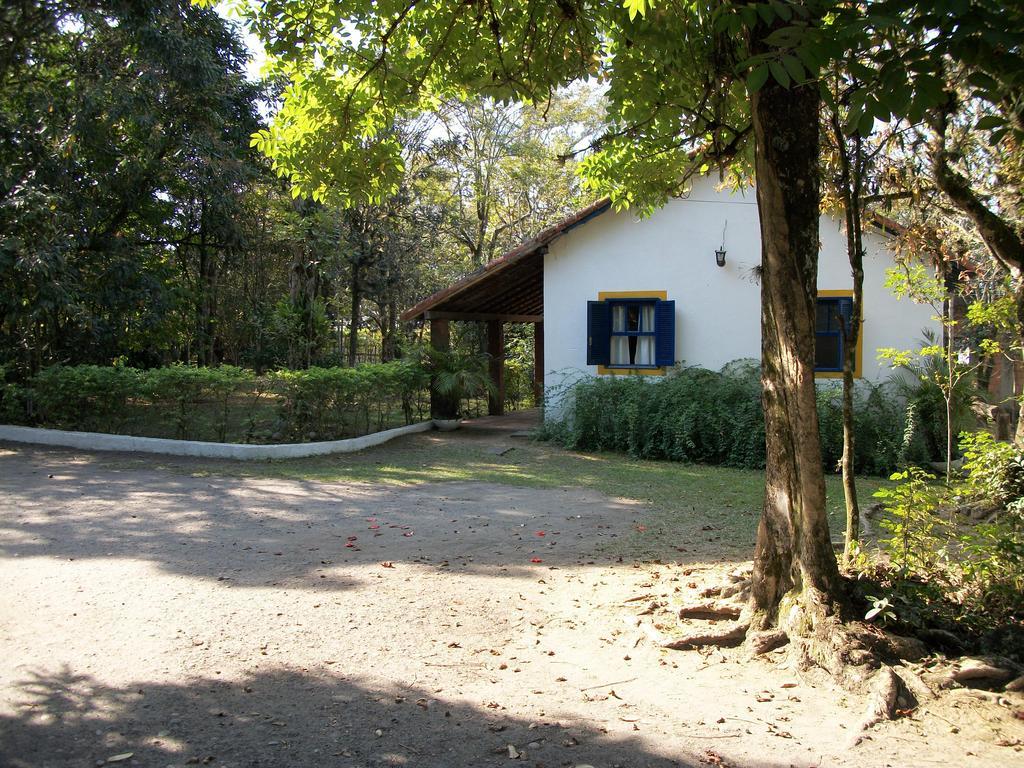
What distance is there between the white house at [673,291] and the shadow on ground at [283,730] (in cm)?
1152

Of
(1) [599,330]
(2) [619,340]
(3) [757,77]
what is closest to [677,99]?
(3) [757,77]

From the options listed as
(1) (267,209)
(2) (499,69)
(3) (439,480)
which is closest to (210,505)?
(3) (439,480)

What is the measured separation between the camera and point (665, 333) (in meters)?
14.8

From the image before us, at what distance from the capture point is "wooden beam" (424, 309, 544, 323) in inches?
655

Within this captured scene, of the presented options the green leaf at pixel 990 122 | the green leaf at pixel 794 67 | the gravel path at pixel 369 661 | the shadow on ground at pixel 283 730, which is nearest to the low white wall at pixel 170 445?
the gravel path at pixel 369 661

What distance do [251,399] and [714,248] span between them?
888 cm

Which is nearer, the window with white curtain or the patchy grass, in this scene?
the patchy grass

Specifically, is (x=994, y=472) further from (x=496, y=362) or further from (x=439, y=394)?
(x=496, y=362)

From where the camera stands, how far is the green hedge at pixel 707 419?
40.8 ft

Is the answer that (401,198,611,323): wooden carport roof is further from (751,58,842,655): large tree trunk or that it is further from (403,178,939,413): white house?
(751,58,842,655): large tree trunk

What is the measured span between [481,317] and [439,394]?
236cm

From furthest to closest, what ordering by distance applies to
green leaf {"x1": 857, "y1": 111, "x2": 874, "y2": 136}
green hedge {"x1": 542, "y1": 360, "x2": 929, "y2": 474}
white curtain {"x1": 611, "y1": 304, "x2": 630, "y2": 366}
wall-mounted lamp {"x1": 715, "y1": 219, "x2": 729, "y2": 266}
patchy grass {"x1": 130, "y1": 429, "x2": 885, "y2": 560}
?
white curtain {"x1": 611, "y1": 304, "x2": 630, "y2": 366} → wall-mounted lamp {"x1": 715, "y1": 219, "x2": 729, "y2": 266} → green hedge {"x1": 542, "y1": 360, "x2": 929, "y2": 474} → patchy grass {"x1": 130, "y1": 429, "x2": 885, "y2": 560} → green leaf {"x1": 857, "y1": 111, "x2": 874, "y2": 136}

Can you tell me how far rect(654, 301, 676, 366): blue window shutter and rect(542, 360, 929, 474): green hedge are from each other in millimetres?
404

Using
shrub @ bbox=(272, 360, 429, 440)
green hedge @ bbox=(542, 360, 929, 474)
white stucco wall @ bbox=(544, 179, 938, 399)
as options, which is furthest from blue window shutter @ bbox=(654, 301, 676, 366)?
shrub @ bbox=(272, 360, 429, 440)
